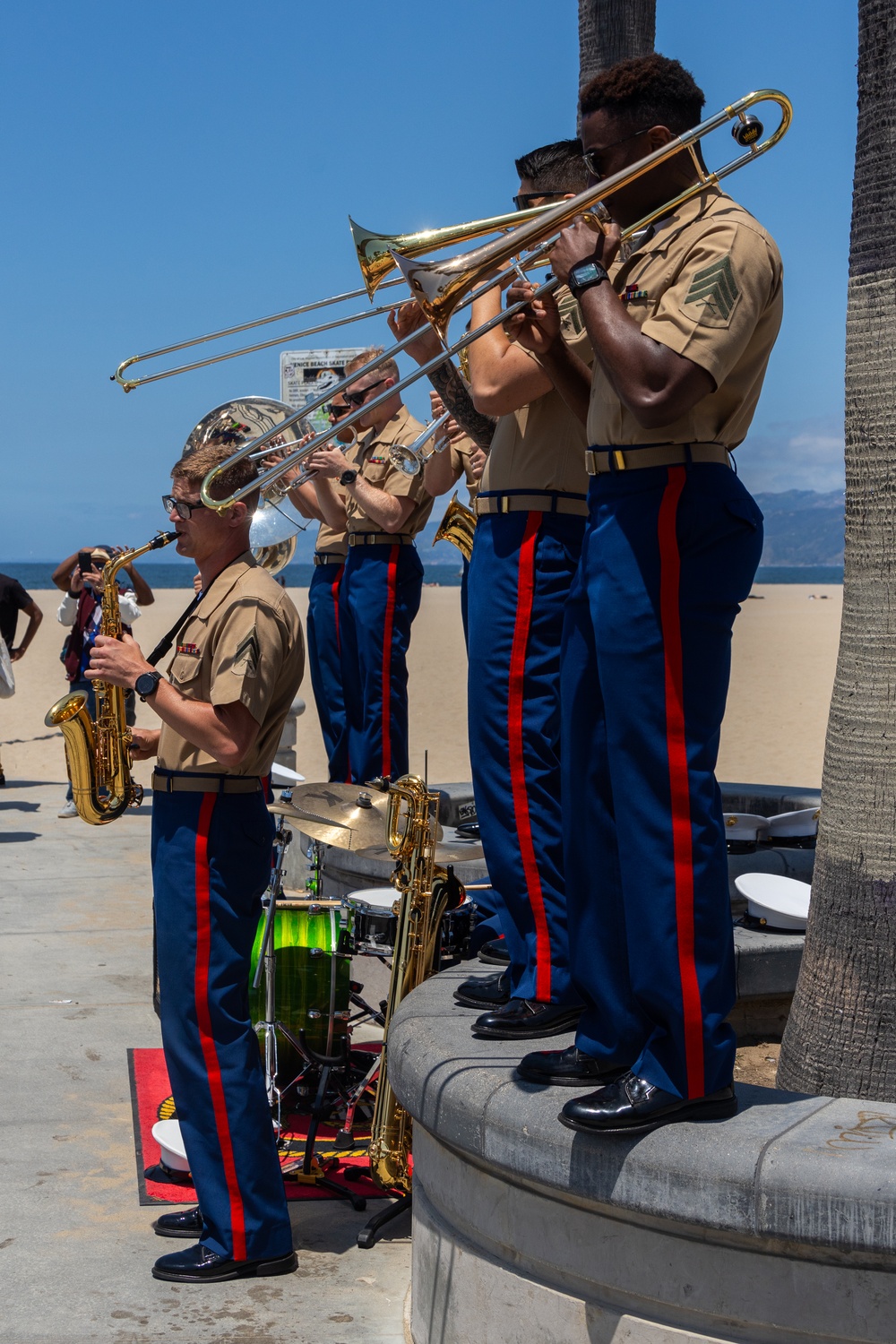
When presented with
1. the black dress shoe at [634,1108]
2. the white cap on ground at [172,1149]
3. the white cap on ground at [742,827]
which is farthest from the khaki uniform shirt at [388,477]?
the black dress shoe at [634,1108]

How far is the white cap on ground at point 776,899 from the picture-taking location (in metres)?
4.13

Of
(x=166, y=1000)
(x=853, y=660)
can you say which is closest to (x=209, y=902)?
(x=166, y=1000)

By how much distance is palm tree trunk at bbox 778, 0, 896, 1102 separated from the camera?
3143 millimetres

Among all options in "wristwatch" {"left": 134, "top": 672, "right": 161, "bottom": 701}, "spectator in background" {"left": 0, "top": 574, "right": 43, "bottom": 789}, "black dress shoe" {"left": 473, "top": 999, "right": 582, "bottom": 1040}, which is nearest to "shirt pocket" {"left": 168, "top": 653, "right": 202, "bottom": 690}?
"wristwatch" {"left": 134, "top": 672, "right": 161, "bottom": 701}

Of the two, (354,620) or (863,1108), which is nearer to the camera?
(863,1108)

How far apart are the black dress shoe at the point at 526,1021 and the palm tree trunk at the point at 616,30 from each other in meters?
4.20

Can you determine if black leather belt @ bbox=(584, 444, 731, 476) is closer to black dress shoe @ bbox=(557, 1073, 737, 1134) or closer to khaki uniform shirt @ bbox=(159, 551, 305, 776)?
black dress shoe @ bbox=(557, 1073, 737, 1134)

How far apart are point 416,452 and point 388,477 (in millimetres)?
422

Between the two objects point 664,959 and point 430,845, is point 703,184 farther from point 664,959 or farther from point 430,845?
point 430,845

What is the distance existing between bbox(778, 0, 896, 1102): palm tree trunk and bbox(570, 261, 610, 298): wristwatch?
905mm

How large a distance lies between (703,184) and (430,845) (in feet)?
6.54

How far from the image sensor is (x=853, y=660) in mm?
3234

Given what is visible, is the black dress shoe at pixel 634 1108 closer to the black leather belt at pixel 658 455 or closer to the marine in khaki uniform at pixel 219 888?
the black leather belt at pixel 658 455

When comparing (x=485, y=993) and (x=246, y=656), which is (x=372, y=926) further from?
(x=246, y=656)
